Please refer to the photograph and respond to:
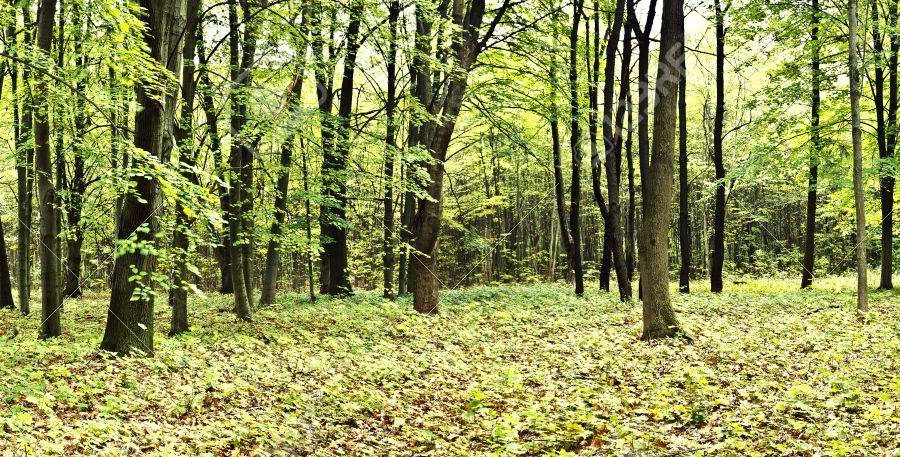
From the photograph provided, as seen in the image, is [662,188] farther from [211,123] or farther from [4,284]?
[4,284]

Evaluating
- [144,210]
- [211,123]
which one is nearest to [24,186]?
[211,123]

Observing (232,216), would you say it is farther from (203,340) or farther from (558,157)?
(558,157)

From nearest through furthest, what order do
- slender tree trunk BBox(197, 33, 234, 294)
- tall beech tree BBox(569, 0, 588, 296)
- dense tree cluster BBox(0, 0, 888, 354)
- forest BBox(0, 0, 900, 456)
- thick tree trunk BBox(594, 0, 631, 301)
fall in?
forest BBox(0, 0, 900, 456) < dense tree cluster BBox(0, 0, 888, 354) < slender tree trunk BBox(197, 33, 234, 294) < tall beech tree BBox(569, 0, 588, 296) < thick tree trunk BBox(594, 0, 631, 301)

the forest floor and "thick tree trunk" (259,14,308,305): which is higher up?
"thick tree trunk" (259,14,308,305)

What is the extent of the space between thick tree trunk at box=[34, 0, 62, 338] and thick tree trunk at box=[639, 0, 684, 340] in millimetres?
9869

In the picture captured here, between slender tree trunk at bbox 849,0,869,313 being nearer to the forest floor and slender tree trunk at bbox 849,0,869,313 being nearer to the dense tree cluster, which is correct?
the dense tree cluster

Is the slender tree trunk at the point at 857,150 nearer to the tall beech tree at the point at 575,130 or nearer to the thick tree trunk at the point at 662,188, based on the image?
the thick tree trunk at the point at 662,188

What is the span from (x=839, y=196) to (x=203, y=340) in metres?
18.9

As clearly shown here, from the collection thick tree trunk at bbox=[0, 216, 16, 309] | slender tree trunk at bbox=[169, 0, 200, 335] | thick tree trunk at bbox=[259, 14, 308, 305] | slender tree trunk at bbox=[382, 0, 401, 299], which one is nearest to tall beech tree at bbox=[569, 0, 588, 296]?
slender tree trunk at bbox=[382, 0, 401, 299]

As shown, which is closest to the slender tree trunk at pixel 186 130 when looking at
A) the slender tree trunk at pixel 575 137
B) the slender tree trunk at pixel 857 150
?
the slender tree trunk at pixel 575 137

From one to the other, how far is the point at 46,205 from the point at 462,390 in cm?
771

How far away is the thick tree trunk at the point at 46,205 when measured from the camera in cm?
928

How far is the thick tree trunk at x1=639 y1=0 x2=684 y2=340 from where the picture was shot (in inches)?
377

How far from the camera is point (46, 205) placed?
9656mm
